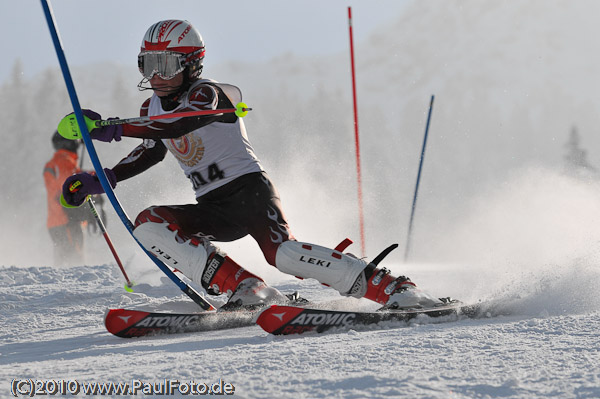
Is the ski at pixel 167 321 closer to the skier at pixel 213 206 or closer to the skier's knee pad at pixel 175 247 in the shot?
the skier at pixel 213 206

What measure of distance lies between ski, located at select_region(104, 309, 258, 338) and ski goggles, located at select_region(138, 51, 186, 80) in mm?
1211

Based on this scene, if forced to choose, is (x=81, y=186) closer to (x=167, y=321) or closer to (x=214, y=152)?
(x=214, y=152)

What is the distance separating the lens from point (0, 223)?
32.2 meters

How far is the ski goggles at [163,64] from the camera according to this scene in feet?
11.6

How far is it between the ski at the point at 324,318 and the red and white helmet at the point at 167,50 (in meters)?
1.42

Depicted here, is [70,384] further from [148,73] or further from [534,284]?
[534,284]

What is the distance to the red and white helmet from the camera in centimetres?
354

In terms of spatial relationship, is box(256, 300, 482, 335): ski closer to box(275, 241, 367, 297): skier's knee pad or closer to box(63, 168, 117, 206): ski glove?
box(275, 241, 367, 297): skier's knee pad

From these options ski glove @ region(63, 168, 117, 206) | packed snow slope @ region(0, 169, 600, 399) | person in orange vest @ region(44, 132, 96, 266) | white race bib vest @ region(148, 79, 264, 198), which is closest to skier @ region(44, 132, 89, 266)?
person in orange vest @ region(44, 132, 96, 266)

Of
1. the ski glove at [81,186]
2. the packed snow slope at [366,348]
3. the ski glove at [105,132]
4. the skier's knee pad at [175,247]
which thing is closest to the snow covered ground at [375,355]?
the packed snow slope at [366,348]

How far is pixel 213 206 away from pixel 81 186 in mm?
735

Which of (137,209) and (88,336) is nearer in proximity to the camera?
(88,336)

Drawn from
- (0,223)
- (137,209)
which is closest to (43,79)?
(0,223)

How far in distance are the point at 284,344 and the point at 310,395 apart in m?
0.81
